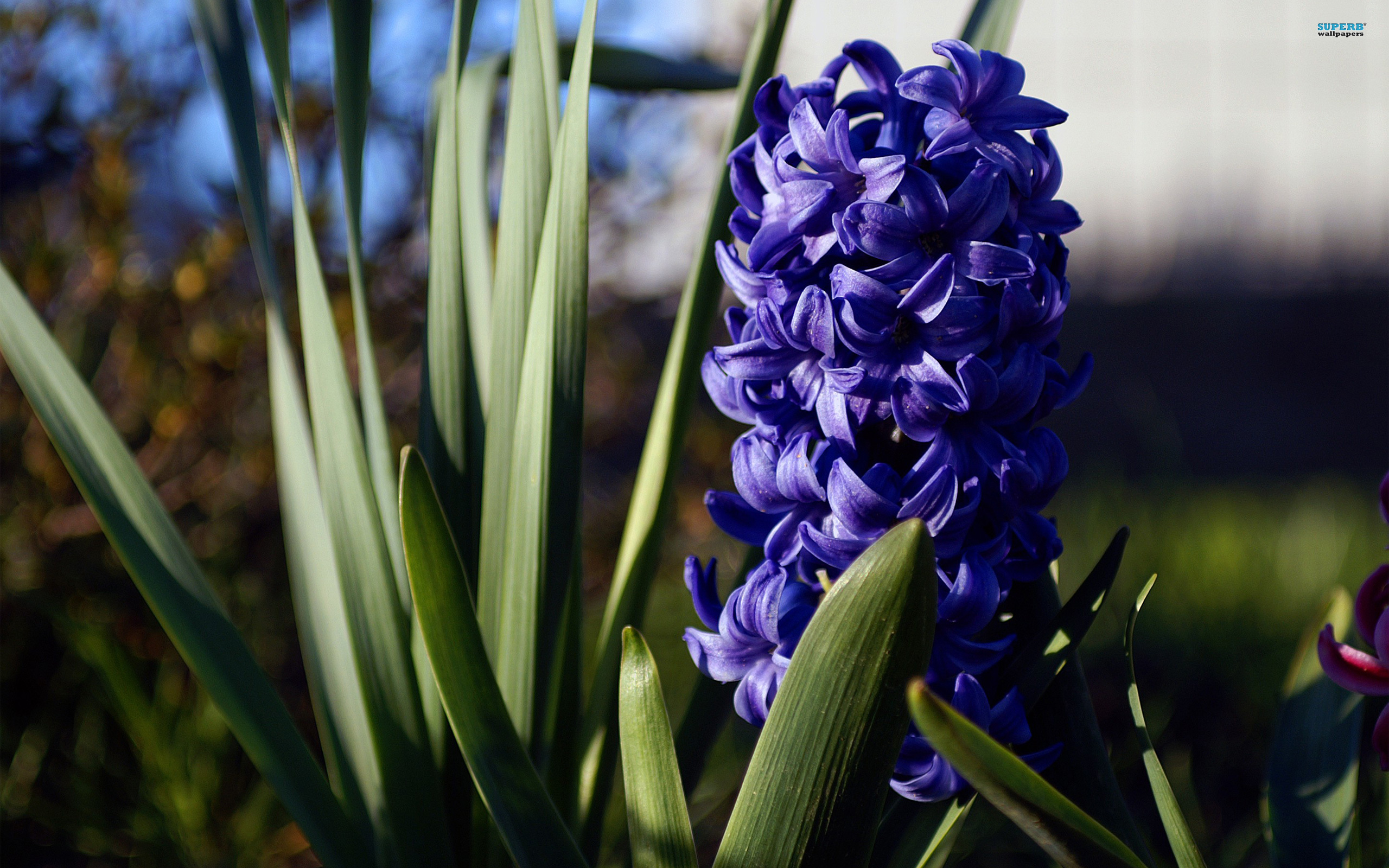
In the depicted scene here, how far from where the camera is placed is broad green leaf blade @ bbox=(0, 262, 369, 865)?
0.54 metres

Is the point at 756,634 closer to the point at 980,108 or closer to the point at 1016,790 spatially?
the point at 1016,790

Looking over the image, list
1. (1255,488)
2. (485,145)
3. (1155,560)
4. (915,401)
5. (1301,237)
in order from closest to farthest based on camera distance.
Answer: (915,401) → (485,145) → (1155,560) → (1255,488) → (1301,237)

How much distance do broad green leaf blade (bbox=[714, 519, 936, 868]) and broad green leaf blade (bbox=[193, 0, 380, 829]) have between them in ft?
0.97

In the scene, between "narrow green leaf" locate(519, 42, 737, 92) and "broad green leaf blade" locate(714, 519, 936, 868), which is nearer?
"broad green leaf blade" locate(714, 519, 936, 868)

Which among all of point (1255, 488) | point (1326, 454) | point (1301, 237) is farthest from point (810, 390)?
point (1301, 237)

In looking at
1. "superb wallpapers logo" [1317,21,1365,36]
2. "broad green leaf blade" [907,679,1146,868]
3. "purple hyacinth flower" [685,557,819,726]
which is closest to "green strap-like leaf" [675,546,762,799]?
"purple hyacinth flower" [685,557,819,726]

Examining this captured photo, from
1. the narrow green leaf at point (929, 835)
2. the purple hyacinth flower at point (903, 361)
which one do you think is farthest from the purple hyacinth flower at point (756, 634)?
the narrow green leaf at point (929, 835)

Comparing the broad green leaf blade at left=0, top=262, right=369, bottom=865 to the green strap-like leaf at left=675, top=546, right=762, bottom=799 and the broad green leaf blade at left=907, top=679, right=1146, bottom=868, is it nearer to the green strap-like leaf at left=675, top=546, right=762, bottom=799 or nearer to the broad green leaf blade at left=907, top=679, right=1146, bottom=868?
the green strap-like leaf at left=675, top=546, right=762, bottom=799

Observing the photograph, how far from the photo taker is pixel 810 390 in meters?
0.48

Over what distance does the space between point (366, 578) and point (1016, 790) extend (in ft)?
1.40

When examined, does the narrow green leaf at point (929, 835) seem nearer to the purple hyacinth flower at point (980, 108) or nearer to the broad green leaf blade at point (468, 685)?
the broad green leaf blade at point (468, 685)

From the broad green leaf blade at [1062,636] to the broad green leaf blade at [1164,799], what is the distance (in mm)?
21

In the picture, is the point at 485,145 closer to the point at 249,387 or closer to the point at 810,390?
the point at 810,390

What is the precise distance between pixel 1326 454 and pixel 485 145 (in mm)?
4640
